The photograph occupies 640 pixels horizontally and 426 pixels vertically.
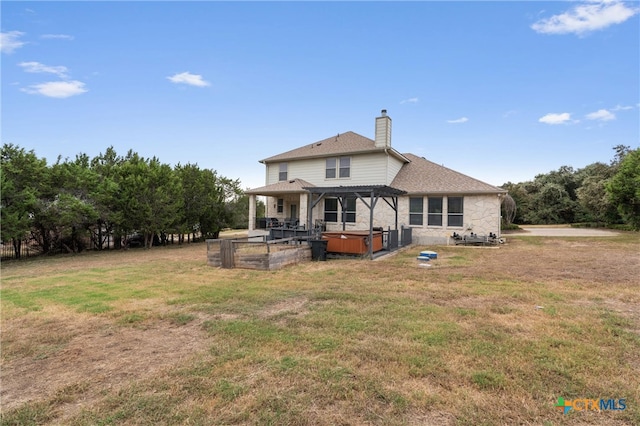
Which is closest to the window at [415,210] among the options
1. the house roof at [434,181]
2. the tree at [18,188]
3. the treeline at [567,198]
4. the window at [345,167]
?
the house roof at [434,181]

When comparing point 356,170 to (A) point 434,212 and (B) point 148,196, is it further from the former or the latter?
(B) point 148,196

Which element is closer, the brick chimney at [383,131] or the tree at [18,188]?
the tree at [18,188]

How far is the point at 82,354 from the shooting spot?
382 centimetres

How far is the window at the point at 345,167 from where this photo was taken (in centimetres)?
1870

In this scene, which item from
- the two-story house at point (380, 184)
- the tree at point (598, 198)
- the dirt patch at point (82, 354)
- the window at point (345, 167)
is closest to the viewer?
the dirt patch at point (82, 354)

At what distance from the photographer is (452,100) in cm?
1861

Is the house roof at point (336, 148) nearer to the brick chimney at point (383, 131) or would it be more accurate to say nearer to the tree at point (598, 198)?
the brick chimney at point (383, 131)

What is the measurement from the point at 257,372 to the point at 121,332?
270cm

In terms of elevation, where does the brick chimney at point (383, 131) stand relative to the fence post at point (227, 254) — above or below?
above

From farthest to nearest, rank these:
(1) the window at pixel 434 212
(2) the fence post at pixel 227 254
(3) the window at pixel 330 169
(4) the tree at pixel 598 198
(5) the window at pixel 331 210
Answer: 1. (4) the tree at pixel 598 198
2. (5) the window at pixel 331 210
3. (3) the window at pixel 330 169
4. (1) the window at pixel 434 212
5. (2) the fence post at pixel 227 254

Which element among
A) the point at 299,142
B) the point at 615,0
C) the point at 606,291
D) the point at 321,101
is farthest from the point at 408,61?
the point at 606,291

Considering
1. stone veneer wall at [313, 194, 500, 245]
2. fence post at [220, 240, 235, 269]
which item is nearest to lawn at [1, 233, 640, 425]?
fence post at [220, 240, 235, 269]

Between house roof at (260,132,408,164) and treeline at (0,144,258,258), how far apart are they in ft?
18.7

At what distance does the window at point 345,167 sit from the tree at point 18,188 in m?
14.8
